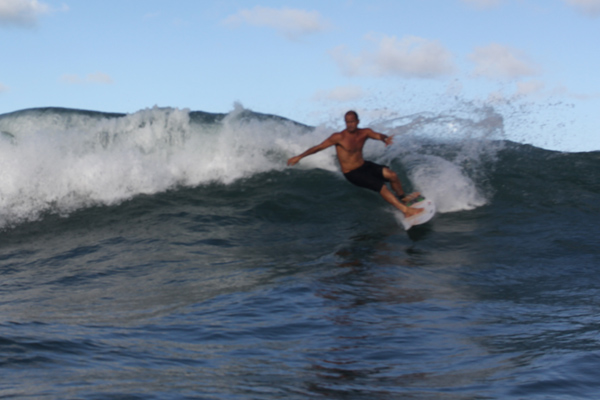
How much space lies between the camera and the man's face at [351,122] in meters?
8.41

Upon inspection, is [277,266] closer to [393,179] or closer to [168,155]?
[393,179]

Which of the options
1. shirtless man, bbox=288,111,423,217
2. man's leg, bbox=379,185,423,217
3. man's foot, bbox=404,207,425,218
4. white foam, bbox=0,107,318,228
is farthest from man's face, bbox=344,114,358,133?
white foam, bbox=0,107,318,228

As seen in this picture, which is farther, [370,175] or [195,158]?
[195,158]

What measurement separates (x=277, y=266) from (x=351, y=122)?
8.18 ft

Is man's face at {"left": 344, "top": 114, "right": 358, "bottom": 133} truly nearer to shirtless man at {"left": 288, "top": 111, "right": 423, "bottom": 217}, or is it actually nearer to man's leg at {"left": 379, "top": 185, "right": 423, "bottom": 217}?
shirtless man at {"left": 288, "top": 111, "right": 423, "bottom": 217}

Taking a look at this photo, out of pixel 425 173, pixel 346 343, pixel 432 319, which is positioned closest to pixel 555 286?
pixel 432 319

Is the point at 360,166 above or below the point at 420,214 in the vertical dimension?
above

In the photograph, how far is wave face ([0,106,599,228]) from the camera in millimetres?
10477

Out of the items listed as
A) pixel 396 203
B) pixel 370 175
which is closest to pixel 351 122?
pixel 370 175

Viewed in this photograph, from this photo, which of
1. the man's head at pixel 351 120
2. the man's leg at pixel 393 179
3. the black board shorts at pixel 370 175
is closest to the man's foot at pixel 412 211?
the man's leg at pixel 393 179

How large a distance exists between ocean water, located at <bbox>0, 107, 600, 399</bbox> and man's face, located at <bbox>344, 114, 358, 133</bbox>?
1.43 meters

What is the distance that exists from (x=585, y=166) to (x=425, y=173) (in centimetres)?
355

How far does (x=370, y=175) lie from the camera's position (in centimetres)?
863

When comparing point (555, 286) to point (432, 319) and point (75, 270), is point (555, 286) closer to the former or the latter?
point (432, 319)
